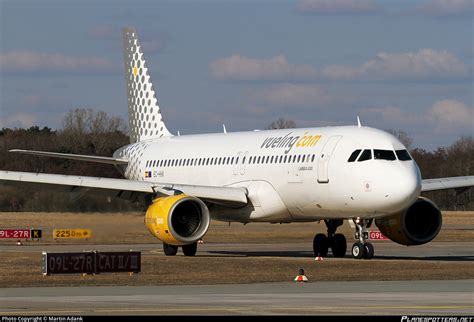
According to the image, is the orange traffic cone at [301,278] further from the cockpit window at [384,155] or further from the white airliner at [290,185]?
the cockpit window at [384,155]

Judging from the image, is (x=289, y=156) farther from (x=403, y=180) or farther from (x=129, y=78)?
(x=129, y=78)

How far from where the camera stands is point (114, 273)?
32.1m

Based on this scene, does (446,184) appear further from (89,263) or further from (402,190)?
(89,263)

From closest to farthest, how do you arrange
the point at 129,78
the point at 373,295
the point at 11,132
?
1. the point at 373,295
2. the point at 129,78
3. the point at 11,132

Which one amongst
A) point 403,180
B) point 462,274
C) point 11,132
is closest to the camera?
point 462,274

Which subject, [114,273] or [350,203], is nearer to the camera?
[114,273]

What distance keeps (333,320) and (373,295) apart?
6.21 metres

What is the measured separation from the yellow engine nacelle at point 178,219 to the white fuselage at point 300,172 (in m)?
2.83

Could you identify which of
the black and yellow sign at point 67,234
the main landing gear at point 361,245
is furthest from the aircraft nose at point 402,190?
the black and yellow sign at point 67,234

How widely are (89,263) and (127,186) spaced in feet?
37.3

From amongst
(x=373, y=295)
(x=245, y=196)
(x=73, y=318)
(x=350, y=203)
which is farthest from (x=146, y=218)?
(x=73, y=318)

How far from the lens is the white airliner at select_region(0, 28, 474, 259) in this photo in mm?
38094

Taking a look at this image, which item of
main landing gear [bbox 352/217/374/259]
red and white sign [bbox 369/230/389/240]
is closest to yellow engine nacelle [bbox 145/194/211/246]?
main landing gear [bbox 352/217/374/259]

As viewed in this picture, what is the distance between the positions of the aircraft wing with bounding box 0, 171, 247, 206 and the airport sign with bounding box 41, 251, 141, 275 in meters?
10.0
